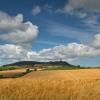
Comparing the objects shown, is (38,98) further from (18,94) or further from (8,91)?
(8,91)

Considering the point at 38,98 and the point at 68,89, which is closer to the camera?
the point at 38,98

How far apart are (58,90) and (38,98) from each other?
8.65 feet

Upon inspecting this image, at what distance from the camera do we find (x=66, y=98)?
13555 mm

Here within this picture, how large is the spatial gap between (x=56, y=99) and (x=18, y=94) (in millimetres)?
2207

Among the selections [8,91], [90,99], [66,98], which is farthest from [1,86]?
[90,99]

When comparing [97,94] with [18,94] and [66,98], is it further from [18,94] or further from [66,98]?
[18,94]

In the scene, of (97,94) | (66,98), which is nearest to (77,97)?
(66,98)

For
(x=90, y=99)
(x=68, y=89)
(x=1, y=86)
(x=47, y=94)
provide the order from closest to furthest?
(x=90, y=99) < (x=47, y=94) < (x=68, y=89) < (x=1, y=86)

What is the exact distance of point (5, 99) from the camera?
43.2 feet

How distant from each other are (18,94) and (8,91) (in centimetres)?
170

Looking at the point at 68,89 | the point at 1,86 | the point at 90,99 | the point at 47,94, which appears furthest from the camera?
the point at 1,86

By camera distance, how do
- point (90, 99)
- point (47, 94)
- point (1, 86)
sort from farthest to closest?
1. point (1, 86)
2. point (47, 94)
3. point (90, 99)

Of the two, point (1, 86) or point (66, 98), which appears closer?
point (66, 98)

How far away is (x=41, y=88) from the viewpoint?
51.4ft
